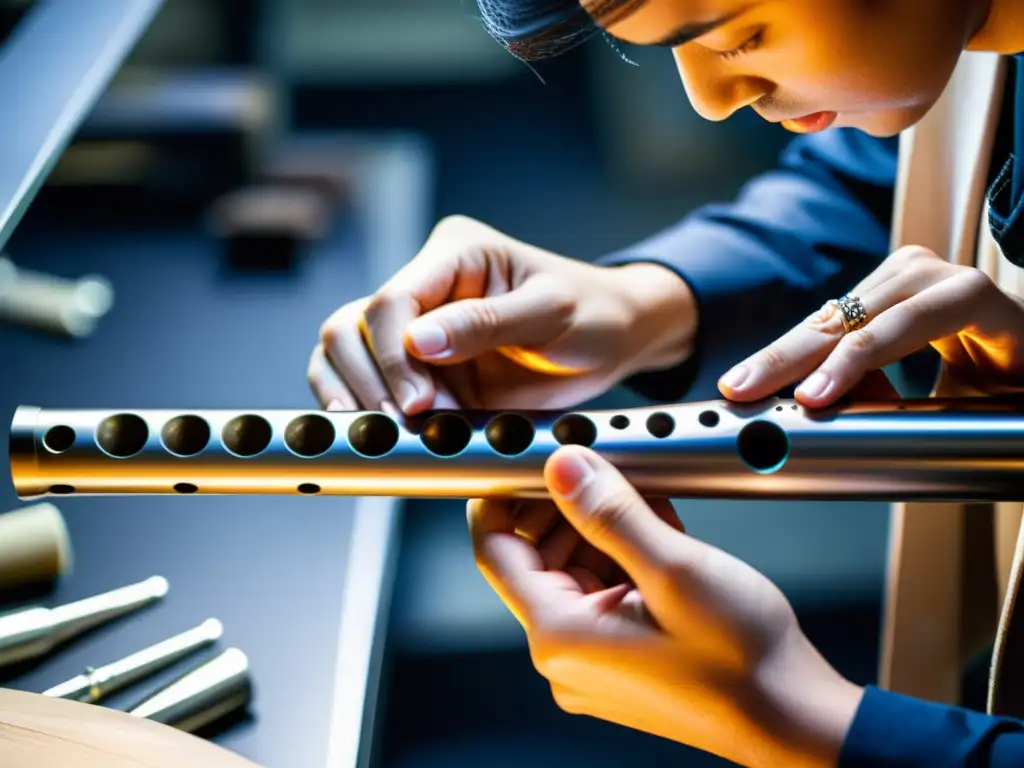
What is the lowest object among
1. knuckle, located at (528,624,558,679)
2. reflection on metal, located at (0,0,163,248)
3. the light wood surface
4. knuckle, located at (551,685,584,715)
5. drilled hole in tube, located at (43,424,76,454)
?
the light wood surface

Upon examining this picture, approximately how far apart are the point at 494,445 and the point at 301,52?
60.5 inches

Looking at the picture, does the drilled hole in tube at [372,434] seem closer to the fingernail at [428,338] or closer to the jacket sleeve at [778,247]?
the fingernail at [428,338]

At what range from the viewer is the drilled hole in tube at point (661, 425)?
0.40 metres

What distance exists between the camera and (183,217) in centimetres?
81

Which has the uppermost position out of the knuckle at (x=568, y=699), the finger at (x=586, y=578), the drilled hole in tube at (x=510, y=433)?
the drilled hole in tube at (x=510, y=433)

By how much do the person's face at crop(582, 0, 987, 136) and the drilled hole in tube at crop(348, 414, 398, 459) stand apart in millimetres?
167

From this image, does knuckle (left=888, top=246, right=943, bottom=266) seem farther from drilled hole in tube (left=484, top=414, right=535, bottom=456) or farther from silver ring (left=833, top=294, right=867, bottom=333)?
drilled hole in tube (left=484, top=414, right=535, bottom=456)

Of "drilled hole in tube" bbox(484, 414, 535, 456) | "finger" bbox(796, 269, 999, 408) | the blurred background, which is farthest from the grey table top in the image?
"finger" bbox(796, 269, 999, 408)

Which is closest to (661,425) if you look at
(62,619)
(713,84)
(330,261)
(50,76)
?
(713,84)

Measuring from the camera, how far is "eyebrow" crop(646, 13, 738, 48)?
350 mm

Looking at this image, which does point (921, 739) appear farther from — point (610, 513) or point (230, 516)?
point (230, 516)

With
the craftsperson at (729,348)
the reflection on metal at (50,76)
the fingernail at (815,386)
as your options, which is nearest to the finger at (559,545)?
the craftsperson at (729,348)

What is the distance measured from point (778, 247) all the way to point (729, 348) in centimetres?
10

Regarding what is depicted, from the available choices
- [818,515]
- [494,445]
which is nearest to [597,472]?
[494,445]
